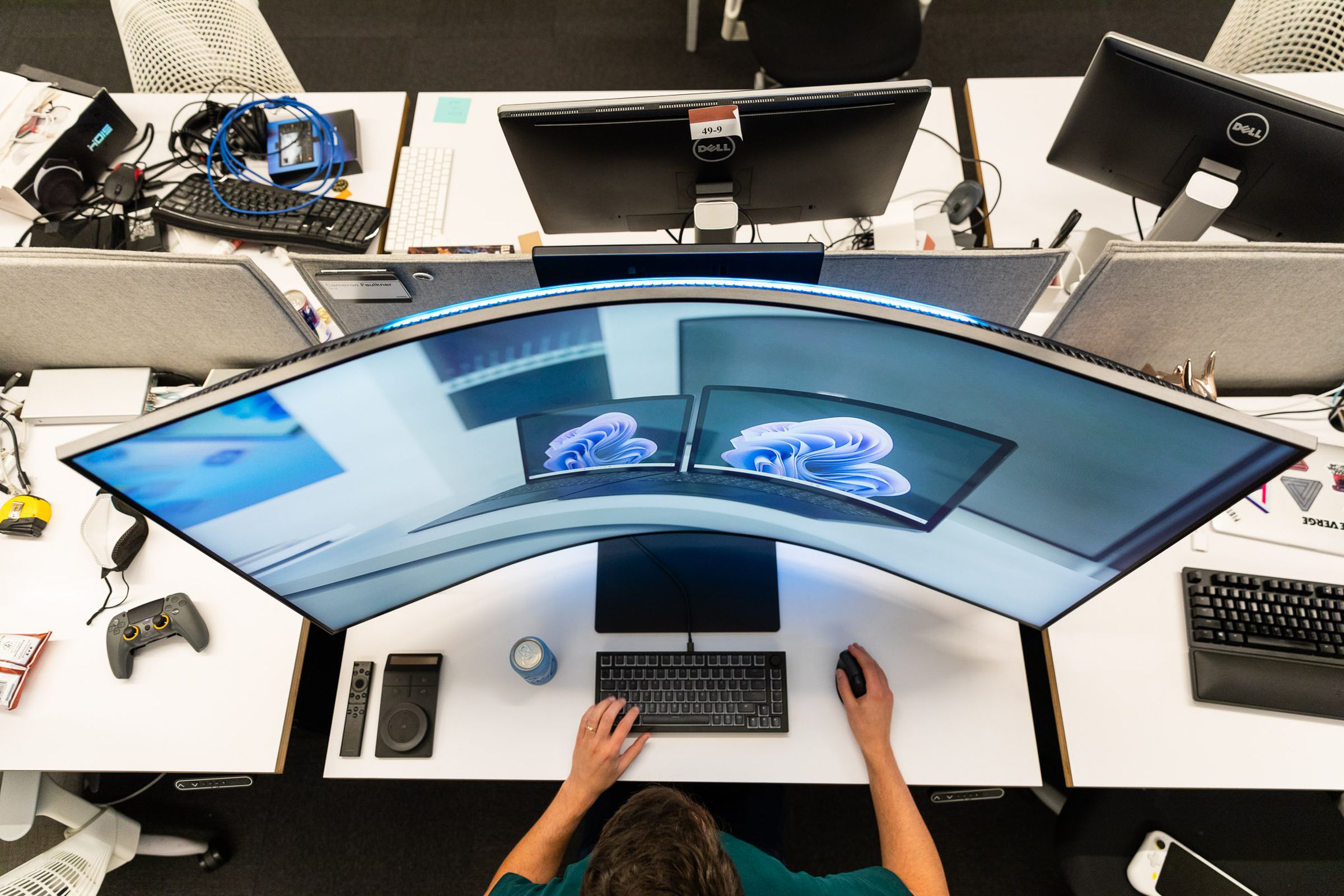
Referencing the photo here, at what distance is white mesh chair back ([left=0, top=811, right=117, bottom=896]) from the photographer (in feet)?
4.02

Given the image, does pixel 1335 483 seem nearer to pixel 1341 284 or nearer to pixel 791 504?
pixel 1341 284

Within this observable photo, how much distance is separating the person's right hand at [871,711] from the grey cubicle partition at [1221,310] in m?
0.64

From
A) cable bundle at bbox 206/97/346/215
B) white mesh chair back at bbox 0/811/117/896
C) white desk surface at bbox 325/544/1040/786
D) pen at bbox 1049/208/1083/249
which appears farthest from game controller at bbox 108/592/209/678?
pen at bbox 1049/208/1083/249

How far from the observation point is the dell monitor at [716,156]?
3.83ft

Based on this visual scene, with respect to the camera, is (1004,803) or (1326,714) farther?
(1004,803)

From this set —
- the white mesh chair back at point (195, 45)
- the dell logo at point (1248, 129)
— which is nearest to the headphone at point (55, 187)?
the white mesh chair back at point (195, 45)

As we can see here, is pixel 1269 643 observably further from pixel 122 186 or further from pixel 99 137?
pixel 99 137

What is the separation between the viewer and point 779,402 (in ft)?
2.74

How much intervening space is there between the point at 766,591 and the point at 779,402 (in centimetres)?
52

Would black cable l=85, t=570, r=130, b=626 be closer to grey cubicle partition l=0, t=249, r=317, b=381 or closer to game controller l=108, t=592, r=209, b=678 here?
game controller l=108, t=592, r=209, b=678

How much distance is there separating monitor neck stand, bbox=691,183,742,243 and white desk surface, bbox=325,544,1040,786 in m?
0.57

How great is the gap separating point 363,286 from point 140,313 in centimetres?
48

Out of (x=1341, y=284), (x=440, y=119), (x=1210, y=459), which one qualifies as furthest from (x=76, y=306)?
(x=1341, y=284)

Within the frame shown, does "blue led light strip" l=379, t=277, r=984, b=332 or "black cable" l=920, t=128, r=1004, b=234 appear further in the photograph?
"black cable" l=920, t=128, r=1004, b=234
